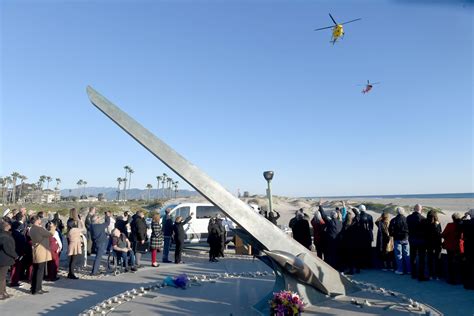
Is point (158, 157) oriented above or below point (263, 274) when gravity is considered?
above

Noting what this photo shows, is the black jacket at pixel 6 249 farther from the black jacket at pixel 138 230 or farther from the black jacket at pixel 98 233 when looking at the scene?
the black jacket at pixel 138 230

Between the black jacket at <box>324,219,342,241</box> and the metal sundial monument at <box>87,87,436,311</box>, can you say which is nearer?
the metal sundial monument at <box>87,87,436,311</box>

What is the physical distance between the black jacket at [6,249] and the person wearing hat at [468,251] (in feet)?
32.1

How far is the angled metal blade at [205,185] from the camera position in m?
5.74

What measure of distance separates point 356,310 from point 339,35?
29.9 feet

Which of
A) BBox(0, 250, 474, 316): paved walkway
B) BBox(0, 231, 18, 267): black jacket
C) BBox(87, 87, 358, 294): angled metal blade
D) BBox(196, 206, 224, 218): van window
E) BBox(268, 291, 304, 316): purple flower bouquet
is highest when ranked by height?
BBox(87, 87, 358, 294): angled metal blade

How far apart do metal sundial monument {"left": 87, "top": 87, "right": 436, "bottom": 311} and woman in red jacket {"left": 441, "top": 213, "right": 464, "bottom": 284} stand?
3.47m

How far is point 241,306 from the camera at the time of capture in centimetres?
676

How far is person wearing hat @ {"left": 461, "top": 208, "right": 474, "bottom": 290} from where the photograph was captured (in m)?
7.50

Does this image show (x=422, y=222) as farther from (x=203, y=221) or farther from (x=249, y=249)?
(x=203, y=221)

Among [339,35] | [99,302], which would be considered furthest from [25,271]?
[339,35]

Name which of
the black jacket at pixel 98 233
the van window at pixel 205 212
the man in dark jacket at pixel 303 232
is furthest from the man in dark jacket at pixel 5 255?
the van window at pixel 205 212

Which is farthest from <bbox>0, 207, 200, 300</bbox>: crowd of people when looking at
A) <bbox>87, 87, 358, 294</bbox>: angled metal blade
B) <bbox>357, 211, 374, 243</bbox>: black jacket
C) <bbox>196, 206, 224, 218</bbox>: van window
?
<bbox>357, 211, 374, 243</bbox>: black jacket

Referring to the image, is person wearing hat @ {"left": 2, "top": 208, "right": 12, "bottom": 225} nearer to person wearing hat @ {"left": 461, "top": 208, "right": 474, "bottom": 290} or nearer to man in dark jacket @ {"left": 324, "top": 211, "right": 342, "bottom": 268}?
man in dark jacket @ {"left": 324, "top": 211, "right": 342, "bottom": 268}
